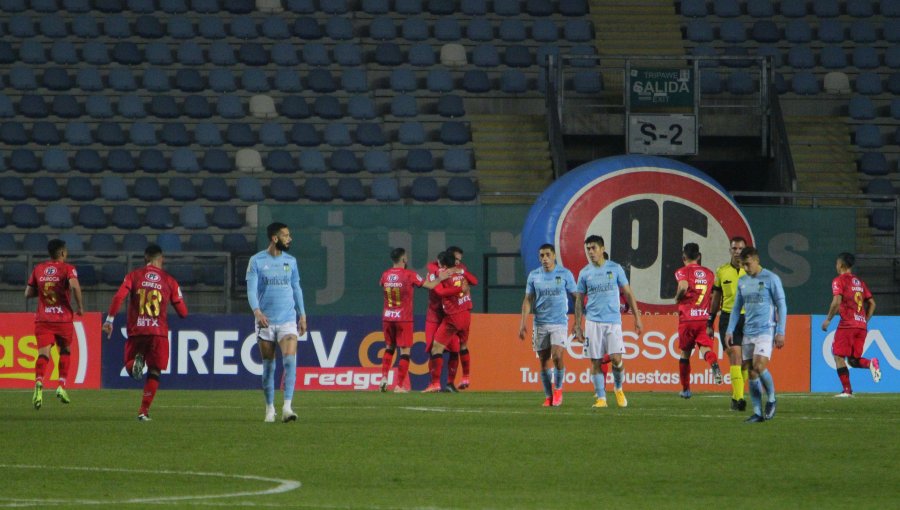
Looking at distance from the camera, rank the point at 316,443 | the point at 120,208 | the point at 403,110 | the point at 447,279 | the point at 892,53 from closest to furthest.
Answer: the point at 316,443 < the point at 447,279 < the point at 120,208 < the point at 403,110 < the point at 892,53

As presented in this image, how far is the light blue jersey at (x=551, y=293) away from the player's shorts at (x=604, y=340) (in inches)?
17.8

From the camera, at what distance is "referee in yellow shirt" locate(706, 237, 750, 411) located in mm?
19594

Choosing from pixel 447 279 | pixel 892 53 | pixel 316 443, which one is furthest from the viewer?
pixel 892 53

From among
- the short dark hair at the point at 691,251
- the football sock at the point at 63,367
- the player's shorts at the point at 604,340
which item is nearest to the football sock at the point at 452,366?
the short dark hair at the point at 691,251

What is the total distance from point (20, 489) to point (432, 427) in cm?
640

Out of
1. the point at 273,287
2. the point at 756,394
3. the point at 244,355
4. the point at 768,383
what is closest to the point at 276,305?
the point at 273,287

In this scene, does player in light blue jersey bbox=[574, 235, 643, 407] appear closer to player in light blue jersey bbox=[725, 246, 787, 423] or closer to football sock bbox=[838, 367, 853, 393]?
player in light blue jersey bbox=[725, 246, 787, 423]

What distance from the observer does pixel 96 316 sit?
87.1 ft

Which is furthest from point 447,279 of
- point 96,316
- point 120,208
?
point 120,208

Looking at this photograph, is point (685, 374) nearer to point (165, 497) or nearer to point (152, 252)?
point (152, 252)

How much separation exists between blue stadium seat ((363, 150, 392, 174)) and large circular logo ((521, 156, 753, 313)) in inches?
281

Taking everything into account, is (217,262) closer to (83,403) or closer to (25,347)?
(25,347)

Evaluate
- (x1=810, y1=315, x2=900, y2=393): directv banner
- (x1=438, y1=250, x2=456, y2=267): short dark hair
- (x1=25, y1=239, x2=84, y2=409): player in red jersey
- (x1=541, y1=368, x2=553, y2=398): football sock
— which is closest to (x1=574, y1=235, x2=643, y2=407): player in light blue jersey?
(x1=541, y1=368, x2=553, y2=398): football sock

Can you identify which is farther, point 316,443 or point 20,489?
point 316,443
